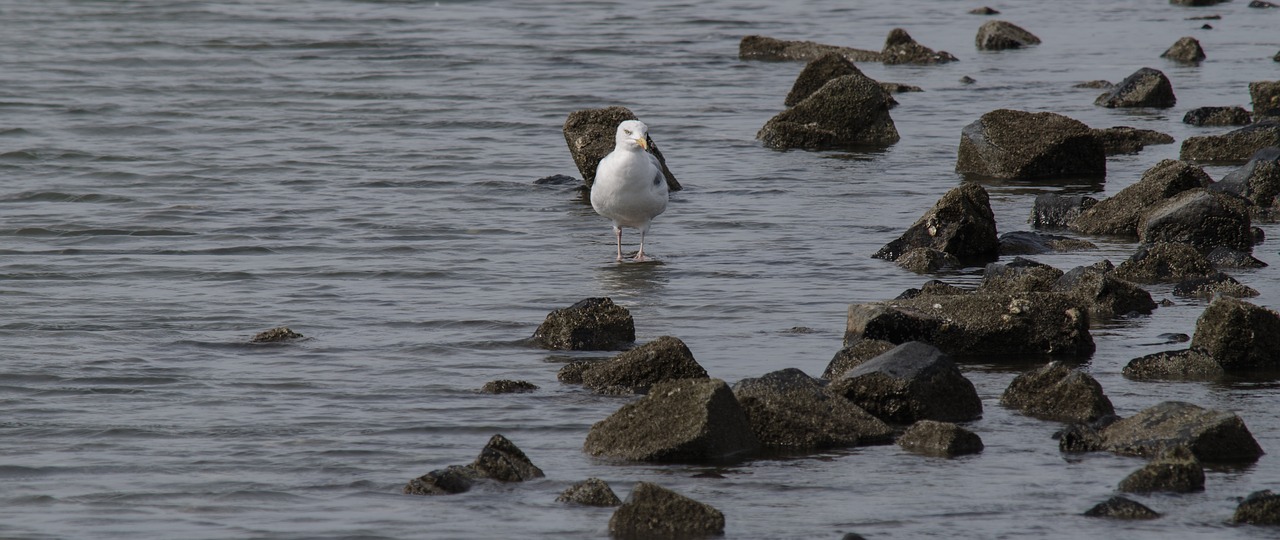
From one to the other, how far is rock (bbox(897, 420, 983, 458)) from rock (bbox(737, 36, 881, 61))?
70.8ft

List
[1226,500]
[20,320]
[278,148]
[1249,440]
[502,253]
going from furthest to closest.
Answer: [278,148] < [502,253] < [20,320] < [1249,440] < [1226,500]

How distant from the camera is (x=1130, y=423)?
806 cm

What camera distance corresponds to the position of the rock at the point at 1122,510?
704cm

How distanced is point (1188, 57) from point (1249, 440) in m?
21.1

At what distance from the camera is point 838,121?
66.4ft

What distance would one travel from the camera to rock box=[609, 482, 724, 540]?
22.5ft

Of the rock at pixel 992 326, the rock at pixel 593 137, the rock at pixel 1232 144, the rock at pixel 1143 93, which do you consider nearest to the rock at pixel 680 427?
the rock at pixel 992 326

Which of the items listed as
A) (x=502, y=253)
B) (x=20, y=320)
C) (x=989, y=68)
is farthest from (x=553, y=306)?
(x=989, y=68)

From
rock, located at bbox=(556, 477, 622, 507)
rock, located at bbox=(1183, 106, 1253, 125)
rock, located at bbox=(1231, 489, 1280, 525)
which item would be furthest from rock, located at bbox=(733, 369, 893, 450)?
rock, located at bbox=(1183, 106, 1253, 125)

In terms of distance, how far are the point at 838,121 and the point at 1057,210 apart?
578cm

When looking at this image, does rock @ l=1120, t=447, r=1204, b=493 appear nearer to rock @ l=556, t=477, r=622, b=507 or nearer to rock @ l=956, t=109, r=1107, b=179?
rock @ l=556, t=477, r=622, b=507

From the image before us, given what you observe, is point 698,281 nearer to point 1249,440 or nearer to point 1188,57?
point 1249,440

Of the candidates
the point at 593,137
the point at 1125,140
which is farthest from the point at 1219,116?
the point at 593,137

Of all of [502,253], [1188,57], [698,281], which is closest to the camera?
[698,281]
